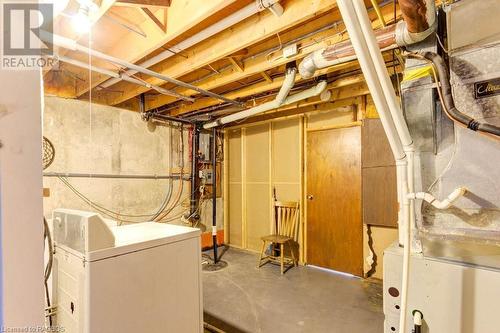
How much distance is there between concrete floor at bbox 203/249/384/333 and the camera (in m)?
2.37

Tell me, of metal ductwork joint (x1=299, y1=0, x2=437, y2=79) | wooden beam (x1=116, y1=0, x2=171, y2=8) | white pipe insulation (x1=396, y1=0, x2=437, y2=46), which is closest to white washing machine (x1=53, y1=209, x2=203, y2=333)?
wooden beam (x1=116, y1=0, x2=171, y2=8)

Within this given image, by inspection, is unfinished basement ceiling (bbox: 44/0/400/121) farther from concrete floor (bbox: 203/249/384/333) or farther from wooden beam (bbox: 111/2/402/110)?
concrete floor (bbox: 203/249/384/333)

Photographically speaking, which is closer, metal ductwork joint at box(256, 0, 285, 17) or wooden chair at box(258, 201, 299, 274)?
metal ductwork joint at box(256, 0, 285, 17)

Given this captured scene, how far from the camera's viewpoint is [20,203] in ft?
1.58

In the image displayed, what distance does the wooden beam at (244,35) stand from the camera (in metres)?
1.63

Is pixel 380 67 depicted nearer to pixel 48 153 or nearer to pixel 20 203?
pixel 20 203

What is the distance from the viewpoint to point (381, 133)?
9.62ft

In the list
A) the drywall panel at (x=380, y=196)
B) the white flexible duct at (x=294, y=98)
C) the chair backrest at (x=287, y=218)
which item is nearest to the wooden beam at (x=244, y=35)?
the white flexible duct at (x=294, y=98)

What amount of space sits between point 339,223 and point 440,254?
2514 mm

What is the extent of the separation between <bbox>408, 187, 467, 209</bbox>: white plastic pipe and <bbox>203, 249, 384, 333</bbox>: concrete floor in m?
1.80

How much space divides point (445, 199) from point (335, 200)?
8.43 feet

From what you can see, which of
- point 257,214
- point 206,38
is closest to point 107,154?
point 206,38

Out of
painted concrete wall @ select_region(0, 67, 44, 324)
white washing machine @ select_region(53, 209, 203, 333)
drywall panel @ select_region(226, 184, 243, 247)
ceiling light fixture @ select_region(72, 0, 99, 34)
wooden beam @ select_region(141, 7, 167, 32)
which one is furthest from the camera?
drywall panel @ select_region(226, 184, 243, 247)

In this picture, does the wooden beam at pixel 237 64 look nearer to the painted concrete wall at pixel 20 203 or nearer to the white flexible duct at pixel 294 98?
the white flexible duct at pixel 294 98
